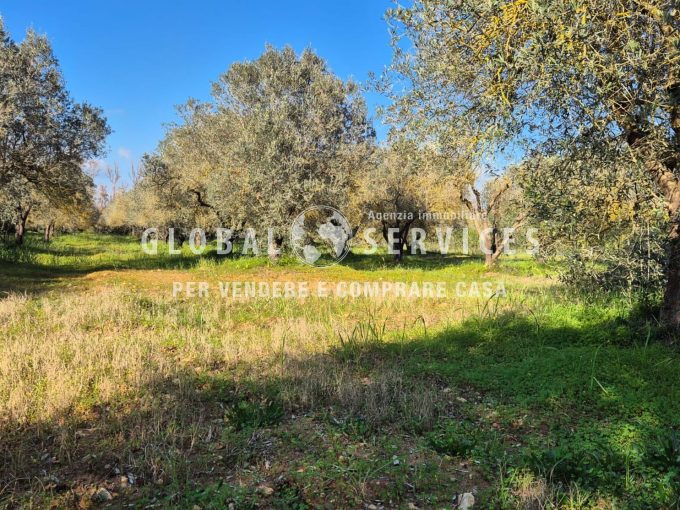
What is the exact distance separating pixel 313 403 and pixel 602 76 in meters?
5.91

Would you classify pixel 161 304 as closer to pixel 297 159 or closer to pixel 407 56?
pixel 407 56

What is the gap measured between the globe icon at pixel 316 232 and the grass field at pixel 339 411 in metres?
12.1

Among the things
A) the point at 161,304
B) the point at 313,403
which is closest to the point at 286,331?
the point at 313,403

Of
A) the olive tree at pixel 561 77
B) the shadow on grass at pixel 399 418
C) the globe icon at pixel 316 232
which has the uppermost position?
the olive tree at pixel 561 77

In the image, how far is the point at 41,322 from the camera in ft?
30.0

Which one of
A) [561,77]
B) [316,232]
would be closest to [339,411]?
[561,77]

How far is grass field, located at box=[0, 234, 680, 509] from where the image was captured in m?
3.66

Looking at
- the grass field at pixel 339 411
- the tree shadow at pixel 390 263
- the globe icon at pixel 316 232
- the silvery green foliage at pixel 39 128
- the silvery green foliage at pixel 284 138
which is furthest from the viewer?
the tree shadow at pixel 390 263

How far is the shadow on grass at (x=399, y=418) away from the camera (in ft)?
12.6

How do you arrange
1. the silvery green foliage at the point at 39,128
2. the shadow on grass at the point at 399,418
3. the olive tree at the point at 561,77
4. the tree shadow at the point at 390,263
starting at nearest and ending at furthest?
the shadow on grass at the point at 399,418 → the olive tree at the point at 561,77 → the silvery green foliage at the point at 39,128 → the tree shadow at the point at 390,263

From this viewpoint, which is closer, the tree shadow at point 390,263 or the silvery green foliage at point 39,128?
the silvery green foliage at point 39,128

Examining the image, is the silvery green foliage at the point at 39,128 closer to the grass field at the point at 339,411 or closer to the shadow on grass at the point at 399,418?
the grass field at the point at 339,411

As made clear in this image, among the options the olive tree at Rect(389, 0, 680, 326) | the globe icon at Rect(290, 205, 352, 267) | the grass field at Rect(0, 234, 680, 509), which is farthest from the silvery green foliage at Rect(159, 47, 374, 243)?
the olive tree at Rect(389, 0, 680, 326)

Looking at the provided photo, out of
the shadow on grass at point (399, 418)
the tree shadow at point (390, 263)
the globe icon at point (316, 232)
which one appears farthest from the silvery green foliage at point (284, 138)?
the shadow on grass at point (399, 418)
